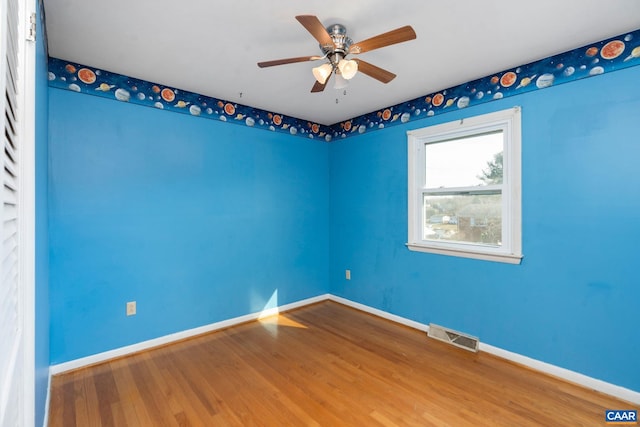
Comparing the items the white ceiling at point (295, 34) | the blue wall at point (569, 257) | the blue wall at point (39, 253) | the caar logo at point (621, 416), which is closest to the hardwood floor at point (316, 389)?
the caar logo at point (621, 416)

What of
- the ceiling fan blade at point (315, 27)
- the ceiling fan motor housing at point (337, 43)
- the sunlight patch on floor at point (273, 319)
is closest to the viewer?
the ceiling fan blade at point (315, 27)

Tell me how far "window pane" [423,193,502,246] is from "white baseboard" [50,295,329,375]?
6.49ft

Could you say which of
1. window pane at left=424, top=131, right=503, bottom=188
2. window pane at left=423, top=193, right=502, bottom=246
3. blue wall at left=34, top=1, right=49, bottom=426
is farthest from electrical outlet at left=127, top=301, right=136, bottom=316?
window pane at left=424, top=131, right=503, bottom=188

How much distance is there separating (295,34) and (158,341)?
286 centimetres

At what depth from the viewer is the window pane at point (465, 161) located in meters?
2.68

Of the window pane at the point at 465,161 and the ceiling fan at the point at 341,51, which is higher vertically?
the ceiling fan at the point at 341,51

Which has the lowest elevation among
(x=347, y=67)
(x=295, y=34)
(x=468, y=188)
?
(x=468, y=188)

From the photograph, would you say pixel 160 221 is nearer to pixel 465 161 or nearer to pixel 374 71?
pixel 374 71

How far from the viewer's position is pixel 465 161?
2887mm

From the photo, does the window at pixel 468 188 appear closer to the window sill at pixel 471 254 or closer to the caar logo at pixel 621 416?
the window sill at pixel 471 254

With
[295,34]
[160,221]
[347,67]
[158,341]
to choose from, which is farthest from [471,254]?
[158,341]

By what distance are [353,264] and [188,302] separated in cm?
200

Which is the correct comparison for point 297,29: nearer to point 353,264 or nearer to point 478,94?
point 478,94
